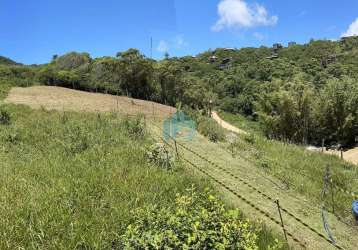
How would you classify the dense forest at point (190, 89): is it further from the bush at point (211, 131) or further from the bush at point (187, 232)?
the bush at point (187, 232)

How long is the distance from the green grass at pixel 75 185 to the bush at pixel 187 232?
0.44m

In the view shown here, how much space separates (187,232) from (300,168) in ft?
26.8

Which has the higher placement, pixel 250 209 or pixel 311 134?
pixel 250 209

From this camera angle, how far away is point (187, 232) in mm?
4246

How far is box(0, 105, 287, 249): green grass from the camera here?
182 inches

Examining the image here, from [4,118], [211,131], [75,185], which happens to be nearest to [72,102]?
[4,118]

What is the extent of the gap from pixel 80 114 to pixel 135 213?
333 inches

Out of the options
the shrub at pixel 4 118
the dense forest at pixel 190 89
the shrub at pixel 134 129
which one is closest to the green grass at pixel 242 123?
the dense forest at pixel 190 89

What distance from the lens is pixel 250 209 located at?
24.3ft

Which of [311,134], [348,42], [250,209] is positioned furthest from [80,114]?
[348,42]

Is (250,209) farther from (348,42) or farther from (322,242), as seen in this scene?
(348,42)

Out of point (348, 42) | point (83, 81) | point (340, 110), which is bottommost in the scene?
point (340, 110)

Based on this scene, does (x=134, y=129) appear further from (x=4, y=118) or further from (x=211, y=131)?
(x=4, y=118)

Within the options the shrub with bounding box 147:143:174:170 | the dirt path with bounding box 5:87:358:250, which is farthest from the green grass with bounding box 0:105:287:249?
the dirt path with bounding box 5:87:358:250
